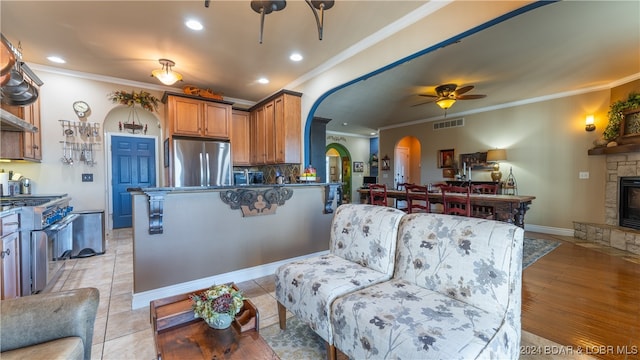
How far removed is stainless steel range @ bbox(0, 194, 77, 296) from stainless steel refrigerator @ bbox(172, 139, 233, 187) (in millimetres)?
1598

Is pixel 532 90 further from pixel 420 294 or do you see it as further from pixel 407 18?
pixel 420 294

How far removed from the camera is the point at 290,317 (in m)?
2.19

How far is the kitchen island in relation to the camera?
7.86ft

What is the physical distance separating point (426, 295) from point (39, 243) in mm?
3382

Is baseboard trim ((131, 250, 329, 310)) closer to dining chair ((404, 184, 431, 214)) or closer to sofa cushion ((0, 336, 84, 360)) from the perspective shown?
sofa cushion ((0, 336, 84, 360))

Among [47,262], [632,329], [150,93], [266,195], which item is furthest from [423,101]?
[47,262]

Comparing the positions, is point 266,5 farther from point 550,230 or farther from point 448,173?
point 550,230

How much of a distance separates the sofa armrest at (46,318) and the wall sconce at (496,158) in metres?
6.74

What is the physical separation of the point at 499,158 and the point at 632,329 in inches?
170

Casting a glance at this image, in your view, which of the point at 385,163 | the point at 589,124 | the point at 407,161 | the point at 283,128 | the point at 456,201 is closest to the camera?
the point at 456,201

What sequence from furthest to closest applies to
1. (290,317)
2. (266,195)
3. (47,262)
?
(266,195)
(47,262)
(290,317)

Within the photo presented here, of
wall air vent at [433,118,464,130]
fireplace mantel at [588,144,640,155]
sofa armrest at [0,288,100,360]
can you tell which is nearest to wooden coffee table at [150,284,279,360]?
sofa armrest at [0,288,100,360]

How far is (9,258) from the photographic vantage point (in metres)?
2.10

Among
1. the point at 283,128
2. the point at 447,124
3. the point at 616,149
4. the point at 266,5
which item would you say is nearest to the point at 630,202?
the point at 616,149
